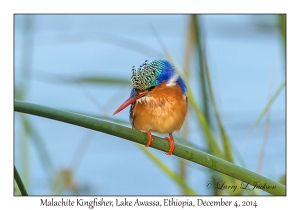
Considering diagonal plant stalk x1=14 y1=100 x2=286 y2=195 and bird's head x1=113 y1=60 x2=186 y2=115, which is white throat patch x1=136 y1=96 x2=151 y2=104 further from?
diagonal plant stalk x1=14 y1=100 x2=286 y2=195

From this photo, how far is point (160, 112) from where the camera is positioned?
1.91 meters

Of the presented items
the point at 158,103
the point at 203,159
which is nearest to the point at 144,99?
the point at 158,103

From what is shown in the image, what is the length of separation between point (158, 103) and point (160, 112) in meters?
0.04

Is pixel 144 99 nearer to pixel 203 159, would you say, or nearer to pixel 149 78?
pixel 149 78

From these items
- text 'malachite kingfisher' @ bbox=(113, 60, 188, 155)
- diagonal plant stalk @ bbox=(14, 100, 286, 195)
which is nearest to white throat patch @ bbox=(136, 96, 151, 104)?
text 'malachite kingfisher' @ bbox=(113, 60, 188, 155)

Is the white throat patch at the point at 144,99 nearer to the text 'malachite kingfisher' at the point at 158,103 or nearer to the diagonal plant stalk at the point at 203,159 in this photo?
the text 'malachite kingfisher' at the point at 158,103

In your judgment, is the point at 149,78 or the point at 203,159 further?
the point at 149,78

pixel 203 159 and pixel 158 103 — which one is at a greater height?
pixel 158 103

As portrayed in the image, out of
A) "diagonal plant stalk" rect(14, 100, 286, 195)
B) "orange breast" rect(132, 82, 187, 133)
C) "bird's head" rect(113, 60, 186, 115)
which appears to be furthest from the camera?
"orange breast" rect(132, 82, 187, 133)

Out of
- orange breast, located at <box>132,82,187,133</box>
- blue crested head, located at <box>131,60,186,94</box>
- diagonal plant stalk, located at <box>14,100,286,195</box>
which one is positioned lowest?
diagonal plant stalk, located at <box>14,100,286,195</box>

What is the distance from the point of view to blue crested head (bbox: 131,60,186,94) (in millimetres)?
1778

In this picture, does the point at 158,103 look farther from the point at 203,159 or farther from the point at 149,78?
the point at 203,159

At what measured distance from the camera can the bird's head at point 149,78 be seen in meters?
1.78
